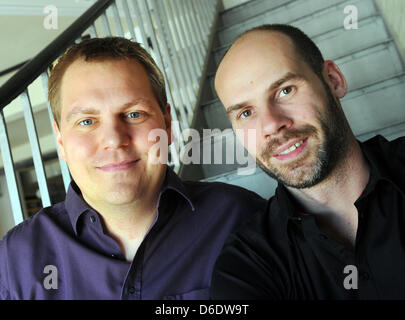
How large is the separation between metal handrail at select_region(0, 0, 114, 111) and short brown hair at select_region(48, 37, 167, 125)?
102 mm

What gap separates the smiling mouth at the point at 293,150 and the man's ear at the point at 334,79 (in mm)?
252

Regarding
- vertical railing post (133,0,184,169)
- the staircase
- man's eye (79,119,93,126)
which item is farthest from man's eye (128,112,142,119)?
vertical railing post (133,0,184,169)

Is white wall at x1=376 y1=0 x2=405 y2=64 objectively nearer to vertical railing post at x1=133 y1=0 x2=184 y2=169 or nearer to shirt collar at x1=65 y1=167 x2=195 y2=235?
vertical railing post at x1=133 y1=0 x2=184 y2=169

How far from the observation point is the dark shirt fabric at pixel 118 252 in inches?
37.3

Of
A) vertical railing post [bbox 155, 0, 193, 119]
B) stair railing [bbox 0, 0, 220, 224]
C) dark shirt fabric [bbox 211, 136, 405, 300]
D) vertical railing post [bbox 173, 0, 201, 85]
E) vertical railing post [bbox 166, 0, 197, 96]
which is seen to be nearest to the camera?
dark shirt fabric [bbox 211, 136, 405, 300]

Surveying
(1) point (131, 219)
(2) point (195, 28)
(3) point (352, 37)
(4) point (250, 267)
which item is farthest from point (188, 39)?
(4) point (250, 267)

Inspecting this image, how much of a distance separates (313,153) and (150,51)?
158 cm

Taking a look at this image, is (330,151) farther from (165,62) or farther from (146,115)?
(165,62)

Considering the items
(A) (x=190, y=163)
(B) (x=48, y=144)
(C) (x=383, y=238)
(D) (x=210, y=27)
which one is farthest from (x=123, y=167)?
(B) (x=48, y=144)

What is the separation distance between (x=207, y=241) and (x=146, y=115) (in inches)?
15.5

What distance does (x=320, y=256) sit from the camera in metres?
0.89

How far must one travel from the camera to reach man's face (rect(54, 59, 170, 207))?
990 millimetres

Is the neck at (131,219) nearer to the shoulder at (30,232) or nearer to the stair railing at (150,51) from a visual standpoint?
the shoulder at (30,232)

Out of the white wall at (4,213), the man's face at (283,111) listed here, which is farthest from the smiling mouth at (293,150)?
the white wall at (4,213)
